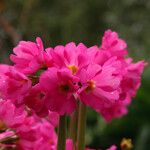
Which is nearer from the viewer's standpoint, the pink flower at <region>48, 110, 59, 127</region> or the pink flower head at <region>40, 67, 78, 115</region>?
the pink flower head at <region>40, 67, 78, 115</region>

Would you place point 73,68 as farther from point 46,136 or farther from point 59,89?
point 46,136

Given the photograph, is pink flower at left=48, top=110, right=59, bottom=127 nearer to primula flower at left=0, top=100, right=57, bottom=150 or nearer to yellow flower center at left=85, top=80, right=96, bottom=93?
primula flower at left=0, top=100, right=57, bottom=150

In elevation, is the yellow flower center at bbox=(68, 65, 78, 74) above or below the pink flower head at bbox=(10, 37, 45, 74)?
below

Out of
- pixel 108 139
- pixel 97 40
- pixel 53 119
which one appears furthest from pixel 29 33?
pixel 53 119

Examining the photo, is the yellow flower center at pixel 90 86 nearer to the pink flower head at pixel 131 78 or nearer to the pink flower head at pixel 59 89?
the pink flower head at pixel 59 89

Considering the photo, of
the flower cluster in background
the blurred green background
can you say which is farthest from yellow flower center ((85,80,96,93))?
the blurred green background

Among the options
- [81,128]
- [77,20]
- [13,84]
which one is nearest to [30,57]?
[13,84]

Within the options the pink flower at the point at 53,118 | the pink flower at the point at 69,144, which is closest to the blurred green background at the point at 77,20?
the pink flower at the point at 53,118
